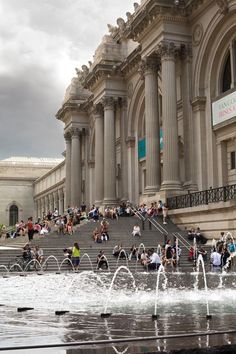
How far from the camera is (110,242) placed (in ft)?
91.1

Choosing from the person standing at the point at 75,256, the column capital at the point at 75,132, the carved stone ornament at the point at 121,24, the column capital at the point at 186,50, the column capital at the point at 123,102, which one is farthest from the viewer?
the column capital at the point at 75,132

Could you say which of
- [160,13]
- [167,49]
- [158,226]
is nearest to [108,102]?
[167,49]

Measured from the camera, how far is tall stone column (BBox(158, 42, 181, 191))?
32.3 metres

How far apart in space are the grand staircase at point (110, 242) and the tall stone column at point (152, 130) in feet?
9.83

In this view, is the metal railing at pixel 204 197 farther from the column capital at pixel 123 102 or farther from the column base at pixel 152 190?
the column capital at pixel 123 102

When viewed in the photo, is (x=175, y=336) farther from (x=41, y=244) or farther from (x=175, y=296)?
(x=41, y=244)

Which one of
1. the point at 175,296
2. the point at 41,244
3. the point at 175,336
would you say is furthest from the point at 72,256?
the point at 175,336

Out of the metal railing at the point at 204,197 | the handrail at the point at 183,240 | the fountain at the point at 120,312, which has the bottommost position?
the fountain at the point at 120,312

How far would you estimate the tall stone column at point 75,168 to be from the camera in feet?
186

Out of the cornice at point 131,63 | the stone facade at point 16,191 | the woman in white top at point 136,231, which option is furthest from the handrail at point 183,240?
the stone facade at point 16,191

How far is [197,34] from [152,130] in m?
6.74

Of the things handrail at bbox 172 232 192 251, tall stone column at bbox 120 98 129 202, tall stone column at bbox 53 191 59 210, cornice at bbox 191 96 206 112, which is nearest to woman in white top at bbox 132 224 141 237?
handrail at bbox 172 232 192 251

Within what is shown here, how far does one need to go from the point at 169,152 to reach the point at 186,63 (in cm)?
628

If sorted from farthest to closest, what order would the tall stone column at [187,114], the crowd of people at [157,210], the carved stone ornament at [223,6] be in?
1. the tall stone column at [187,114]
2. the crowd of people at [157,210]
3. the carved stone ornament at [223,6]
